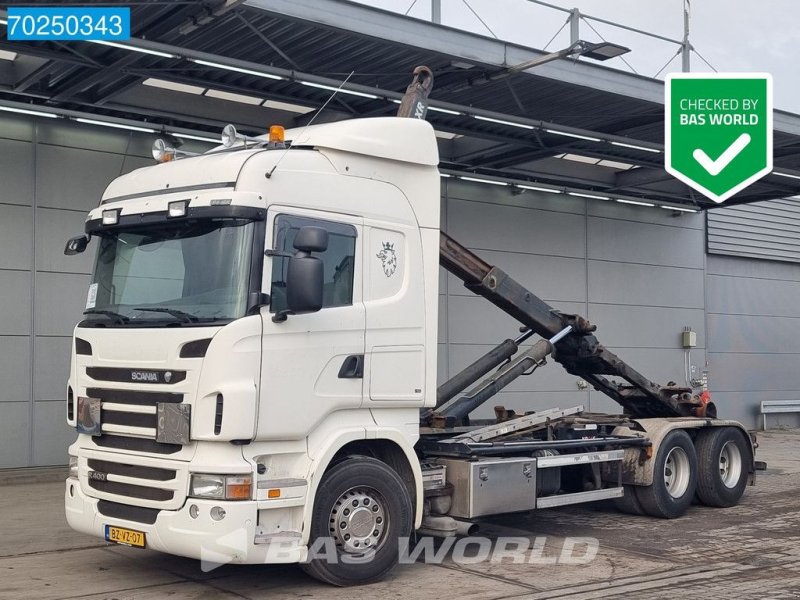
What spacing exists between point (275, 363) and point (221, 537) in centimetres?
130

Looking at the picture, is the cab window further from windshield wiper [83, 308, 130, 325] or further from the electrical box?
the electrical box

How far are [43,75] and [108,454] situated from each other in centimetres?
697

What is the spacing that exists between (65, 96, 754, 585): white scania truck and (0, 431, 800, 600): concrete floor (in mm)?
450

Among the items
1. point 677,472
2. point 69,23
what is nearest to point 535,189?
point 677,472

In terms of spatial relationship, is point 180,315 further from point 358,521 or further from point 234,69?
point 234,69

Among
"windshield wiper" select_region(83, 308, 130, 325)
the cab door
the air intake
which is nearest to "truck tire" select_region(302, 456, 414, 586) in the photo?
the cab door

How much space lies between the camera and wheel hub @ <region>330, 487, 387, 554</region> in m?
7.71

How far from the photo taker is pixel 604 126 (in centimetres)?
1684

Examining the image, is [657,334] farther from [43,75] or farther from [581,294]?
[43,75]

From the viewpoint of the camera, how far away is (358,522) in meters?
7.80

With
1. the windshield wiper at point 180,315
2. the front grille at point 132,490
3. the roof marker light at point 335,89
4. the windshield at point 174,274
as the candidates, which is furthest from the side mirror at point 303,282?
the roof marker light at point 335,89

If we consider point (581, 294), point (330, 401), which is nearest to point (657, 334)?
point (581, 294)

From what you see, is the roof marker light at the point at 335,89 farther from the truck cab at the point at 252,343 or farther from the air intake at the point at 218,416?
the air intake at the point at 218,416

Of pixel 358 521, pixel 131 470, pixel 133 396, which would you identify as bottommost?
pixel 358 521
